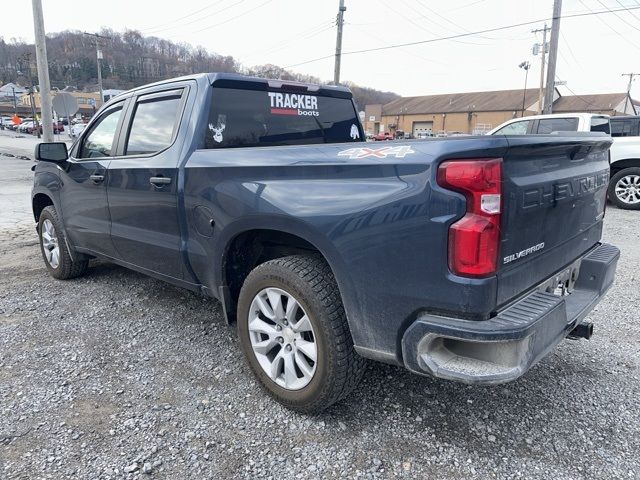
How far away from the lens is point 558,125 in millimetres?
9688

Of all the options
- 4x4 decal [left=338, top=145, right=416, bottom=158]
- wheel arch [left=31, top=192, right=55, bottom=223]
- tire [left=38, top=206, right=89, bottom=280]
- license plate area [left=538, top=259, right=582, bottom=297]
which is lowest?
tire [left=38, top=206, right=89, bottom=280]

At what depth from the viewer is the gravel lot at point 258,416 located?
7.66 ft

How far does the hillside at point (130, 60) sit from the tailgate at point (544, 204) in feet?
58.6

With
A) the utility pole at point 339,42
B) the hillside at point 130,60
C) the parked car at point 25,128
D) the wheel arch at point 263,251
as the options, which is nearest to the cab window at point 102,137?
the wheel arch at point 263,251

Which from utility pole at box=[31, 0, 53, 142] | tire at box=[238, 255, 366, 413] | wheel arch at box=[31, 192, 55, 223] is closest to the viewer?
tire at box=[238, 255, 366, 413]

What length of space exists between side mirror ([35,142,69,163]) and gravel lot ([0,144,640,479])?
150 cm

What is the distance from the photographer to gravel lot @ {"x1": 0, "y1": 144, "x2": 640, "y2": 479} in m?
2.34

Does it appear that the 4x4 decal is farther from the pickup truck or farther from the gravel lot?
the gravel lot

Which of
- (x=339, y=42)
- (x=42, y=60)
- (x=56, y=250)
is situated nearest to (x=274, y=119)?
(x=56, y=250)

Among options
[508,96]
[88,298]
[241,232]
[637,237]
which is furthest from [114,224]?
[508,96]

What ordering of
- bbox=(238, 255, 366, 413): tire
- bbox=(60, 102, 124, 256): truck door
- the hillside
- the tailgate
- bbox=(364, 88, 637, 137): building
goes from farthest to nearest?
1. bbox=(364, 88, 637, 137): building
2. the hillside
3. bbox=(60, 102, 124, 256): truck door
4. bbox=(238, 255, 366, 413): tire
5. the tailgate

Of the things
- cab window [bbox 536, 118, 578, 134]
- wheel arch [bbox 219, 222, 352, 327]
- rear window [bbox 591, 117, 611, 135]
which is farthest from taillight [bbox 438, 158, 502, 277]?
rear window [bbox 591, 117, 611, 135]

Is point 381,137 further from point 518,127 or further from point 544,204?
point 544,204

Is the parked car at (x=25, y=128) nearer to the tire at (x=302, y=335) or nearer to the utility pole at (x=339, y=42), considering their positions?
the utility pole at (x=339, y=42)
